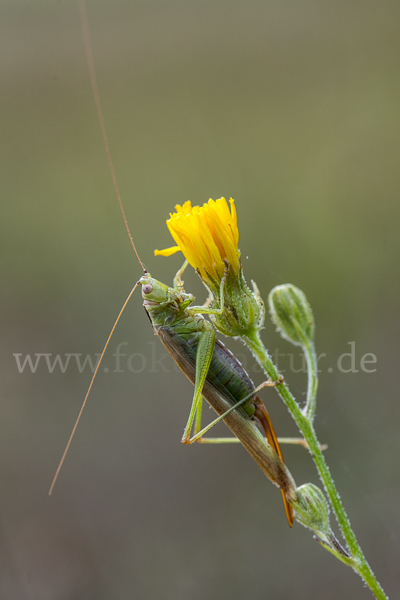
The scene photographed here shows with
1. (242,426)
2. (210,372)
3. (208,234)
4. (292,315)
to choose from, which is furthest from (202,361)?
(208,234)

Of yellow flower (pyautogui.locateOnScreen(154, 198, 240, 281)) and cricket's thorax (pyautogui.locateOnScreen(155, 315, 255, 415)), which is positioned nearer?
yellow flower (pyautogui.locateOnScreen(154, 198, 240, 281))

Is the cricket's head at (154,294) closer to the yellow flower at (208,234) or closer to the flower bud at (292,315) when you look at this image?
the yellow flower at (208,234)

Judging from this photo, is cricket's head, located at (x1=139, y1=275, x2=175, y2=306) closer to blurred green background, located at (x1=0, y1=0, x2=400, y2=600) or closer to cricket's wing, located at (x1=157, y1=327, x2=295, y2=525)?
cricket's wing, located at (x1=157, y1=327, x2=295, y2=525)

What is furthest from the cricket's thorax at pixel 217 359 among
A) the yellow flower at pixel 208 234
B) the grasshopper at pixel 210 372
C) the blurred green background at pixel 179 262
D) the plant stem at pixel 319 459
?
the blurred green background at pixel 179 262

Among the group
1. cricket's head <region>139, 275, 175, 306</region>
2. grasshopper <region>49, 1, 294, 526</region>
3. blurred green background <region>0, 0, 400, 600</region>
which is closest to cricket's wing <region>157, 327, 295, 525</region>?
grasshopper <region>49, 1, 294, 526</region>

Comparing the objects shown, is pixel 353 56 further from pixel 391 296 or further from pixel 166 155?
pixel 391 296

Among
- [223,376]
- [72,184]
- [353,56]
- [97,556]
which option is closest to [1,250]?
[72,184]
